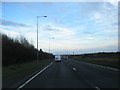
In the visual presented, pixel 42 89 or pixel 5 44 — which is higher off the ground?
pixel 5 44

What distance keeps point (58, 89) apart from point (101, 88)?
2.15 m

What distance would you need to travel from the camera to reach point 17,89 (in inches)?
466

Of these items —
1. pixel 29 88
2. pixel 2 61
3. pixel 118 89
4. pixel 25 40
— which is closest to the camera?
pixel 118 89

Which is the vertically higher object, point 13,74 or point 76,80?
point 76,80

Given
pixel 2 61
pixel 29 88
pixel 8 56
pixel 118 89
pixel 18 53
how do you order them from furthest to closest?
pixel 18 53 < pixel 8 56 < pixel 2 61 < pixel 29 88 < pixel 118 89

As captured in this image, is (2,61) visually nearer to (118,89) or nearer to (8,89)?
(8,89)

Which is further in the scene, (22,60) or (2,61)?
(22,60)

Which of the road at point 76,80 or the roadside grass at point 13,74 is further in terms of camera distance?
the roadside grass at point 13,74

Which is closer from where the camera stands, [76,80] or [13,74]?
[76,80]

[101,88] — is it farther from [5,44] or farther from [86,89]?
[5,44]

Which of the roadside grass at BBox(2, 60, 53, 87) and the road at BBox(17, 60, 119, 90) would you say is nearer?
the road at BBox(17, 60, 119, 90)

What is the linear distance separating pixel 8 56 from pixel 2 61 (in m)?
3.46

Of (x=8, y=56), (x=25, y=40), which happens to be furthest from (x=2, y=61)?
(x=25, y=40)

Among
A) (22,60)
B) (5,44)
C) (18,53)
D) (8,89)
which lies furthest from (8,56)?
(8,89)
